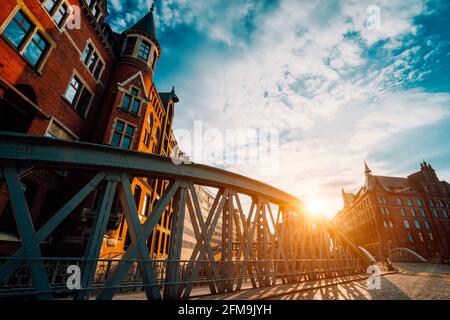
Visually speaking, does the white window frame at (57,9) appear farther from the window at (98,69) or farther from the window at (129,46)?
the window at (129,46)

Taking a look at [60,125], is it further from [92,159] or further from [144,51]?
[144,51]

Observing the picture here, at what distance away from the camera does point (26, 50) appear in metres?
9.62

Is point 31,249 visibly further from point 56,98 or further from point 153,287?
point 56,98

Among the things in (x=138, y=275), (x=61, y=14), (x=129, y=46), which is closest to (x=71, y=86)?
(x=61, y=14)

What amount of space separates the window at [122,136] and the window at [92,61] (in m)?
4.29

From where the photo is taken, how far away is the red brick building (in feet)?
30.1

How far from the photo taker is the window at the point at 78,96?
12.8 metres

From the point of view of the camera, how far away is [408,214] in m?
46.4

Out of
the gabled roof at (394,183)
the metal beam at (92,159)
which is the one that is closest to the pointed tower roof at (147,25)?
the metal beam at (92,159)

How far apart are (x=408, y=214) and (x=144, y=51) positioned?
205 ft

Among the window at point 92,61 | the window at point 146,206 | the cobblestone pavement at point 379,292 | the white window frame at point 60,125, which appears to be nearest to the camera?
the cobblestone pavement at point 379,292
